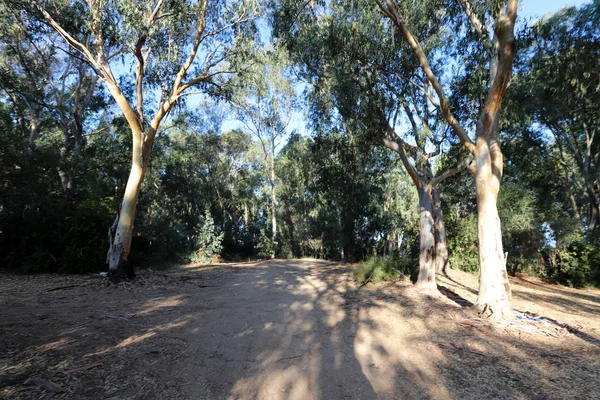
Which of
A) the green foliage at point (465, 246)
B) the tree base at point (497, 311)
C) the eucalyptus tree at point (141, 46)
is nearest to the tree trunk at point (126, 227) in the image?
the eucalyptus tree at point (141, 46)

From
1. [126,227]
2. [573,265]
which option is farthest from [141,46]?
[573,265]

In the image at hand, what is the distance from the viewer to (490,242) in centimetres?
684

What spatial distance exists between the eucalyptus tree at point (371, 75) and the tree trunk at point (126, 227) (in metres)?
6.04

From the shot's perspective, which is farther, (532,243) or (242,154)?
(242,154)

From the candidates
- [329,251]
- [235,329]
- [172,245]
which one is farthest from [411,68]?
[329,251]

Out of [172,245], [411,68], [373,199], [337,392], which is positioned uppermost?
[411,68]

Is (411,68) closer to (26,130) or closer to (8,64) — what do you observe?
(8,64)

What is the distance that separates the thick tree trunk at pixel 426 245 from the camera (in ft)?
30.3

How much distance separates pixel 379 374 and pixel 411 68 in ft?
30.0

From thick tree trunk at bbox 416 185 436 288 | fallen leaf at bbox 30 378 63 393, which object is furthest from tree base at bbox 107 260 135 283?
thick tree trunk at bbox 416 185 436 288

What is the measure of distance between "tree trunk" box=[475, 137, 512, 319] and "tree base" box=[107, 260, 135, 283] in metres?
9.33

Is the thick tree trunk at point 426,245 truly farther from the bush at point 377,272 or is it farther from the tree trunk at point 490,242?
the tree trunk at point 490,242

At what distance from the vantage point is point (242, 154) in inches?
1198

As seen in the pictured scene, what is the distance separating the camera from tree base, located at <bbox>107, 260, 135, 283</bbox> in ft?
31.4
